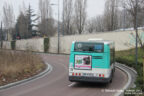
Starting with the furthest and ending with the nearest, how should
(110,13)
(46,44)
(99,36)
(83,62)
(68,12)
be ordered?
(68,12) → (46,44) → (110,13) → (99,36) → (83,62)

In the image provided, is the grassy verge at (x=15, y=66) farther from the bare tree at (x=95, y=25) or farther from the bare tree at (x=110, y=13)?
the bare tree at (x=95, y=25)

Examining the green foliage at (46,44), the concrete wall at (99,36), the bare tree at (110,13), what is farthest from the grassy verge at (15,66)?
the bare tree at (110,13)

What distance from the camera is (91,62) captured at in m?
11.3

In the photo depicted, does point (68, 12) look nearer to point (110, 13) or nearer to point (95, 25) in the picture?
point (110, 13)

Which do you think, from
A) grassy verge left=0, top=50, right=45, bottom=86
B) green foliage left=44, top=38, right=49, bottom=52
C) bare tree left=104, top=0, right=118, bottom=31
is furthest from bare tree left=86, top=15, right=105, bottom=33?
grassy verge left=0, top=50, right=45, bottom=86

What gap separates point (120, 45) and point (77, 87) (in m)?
25.0

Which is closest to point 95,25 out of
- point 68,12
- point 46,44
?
point 68,12

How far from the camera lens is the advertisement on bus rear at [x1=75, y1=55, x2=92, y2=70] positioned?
11367mm

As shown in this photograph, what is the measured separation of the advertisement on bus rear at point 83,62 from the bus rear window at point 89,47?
41cm

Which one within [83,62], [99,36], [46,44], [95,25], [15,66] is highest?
[95,25]

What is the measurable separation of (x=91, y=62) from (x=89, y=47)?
87 cm

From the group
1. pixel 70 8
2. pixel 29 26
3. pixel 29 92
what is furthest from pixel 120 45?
pixel 29 26

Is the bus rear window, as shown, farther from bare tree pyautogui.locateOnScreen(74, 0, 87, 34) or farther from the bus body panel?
bare tree pyautogui.locateOnScreen(74, 0, 87, 34)

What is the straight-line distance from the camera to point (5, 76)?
41.7 ft
